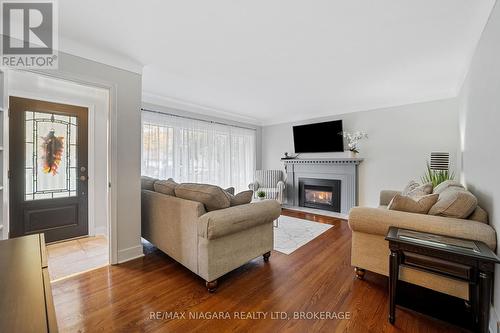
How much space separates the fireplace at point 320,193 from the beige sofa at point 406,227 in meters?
2.85

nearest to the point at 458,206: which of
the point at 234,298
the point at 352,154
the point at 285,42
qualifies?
the point at 234,298

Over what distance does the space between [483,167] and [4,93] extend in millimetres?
4098

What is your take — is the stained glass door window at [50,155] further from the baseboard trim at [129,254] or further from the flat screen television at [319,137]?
the flat screen television at [319,137]

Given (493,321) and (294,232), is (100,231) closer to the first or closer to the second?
(294,232)

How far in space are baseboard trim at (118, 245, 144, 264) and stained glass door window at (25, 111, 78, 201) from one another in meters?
1.52

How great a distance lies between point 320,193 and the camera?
5.21m

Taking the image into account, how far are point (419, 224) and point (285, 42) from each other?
2.01 m

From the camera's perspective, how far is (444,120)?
377cm

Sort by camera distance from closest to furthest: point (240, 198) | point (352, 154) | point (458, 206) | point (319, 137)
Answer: point (458, 206)
point (240, 198)
point (352, 154)
point (319, 137)

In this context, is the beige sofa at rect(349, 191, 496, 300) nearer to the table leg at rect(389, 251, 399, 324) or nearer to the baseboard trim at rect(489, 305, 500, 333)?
the baseboard trim at rect(489, 305, 500, 333)

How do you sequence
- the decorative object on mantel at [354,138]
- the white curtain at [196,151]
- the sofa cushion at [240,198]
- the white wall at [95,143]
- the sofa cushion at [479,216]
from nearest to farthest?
the sofa cushion at [479,216]
the sofa cushion at [240,198]
the white wall at [95,143]
the white curtain at [196,151]
the decorative object on mantel at [354,138]

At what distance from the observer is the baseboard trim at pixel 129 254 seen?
8.40 feet

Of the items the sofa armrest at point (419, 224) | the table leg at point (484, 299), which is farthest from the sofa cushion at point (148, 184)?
the table leg at point (484, 299)

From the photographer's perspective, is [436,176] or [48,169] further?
[436,176]
